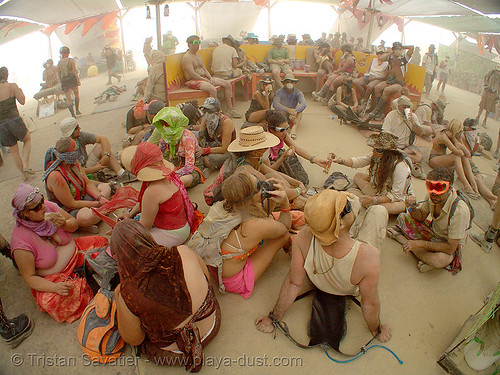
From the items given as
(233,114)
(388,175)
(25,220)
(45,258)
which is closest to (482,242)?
(388,175)

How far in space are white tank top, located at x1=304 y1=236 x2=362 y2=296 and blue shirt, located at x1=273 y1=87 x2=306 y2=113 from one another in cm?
441

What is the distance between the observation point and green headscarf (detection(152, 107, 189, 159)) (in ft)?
13.2

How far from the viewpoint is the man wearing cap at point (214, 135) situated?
14.9 feet

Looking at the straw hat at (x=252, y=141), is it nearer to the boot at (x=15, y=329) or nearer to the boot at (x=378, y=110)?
the boot at (x=15, y=329)

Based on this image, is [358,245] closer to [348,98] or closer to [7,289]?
[7,289]

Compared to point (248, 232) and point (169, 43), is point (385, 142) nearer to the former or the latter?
point (248, 232)

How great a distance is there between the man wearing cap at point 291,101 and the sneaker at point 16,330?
5102mm

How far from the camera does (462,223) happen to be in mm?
2748

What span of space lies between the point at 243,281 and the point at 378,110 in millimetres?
6233

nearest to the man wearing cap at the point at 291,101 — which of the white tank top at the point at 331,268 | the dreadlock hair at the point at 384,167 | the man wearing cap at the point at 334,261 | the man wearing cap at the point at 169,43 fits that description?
the dreadlock hair at the point at 384,167

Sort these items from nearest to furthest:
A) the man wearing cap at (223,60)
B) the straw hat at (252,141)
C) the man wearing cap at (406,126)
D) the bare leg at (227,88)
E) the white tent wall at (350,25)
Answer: the straw hat at (252,141) → the man wearing cap at (406,126) → the bare leg at (227,88) → the man wearing cap at (223,60) → the white tent wall at (350,25)

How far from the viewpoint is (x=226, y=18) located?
730 inches

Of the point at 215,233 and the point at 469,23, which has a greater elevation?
the point at 469,23

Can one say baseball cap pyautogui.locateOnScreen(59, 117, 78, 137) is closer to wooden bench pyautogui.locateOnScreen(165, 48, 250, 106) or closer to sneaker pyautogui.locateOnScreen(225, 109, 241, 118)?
wooden bench pyautogui.locateOnScreen(165, 48, 250, 106)
